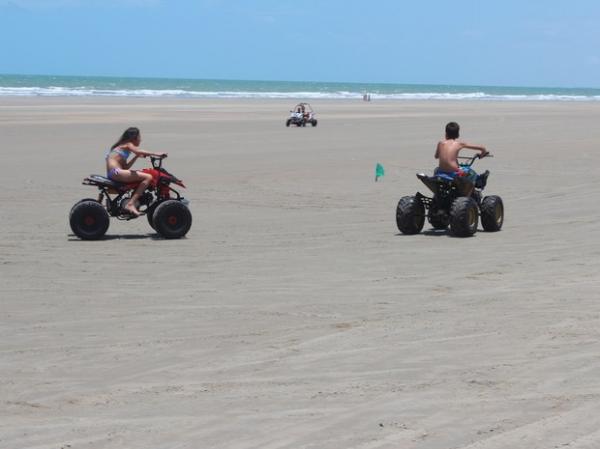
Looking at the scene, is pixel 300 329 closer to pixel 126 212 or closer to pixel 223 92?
pixel 126 212

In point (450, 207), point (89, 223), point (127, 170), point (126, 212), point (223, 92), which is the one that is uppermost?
point (223, 92)

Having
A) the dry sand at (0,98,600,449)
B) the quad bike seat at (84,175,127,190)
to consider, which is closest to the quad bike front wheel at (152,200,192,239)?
the dry sand at (0,98,600,449)

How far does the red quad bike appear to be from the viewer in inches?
496

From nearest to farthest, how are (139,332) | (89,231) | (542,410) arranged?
1. (542,410)
2. (139,332)
3. (89,231)

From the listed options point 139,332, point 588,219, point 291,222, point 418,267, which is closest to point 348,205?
point 291,222

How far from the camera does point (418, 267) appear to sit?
34.2 feet

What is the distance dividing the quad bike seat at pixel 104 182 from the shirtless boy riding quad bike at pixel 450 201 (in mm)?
3098

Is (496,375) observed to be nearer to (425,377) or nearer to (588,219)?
(425,377)

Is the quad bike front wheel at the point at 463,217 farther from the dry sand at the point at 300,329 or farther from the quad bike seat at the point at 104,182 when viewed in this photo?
the quad bike seat at the point at 104,182

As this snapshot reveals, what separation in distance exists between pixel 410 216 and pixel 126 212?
3162 mm

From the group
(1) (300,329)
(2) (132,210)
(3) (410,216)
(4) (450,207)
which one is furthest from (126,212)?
(1) (300,329)

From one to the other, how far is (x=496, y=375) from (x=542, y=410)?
2.36 feet

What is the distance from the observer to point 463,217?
12.5m

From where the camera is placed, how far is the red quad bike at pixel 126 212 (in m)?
12.6
